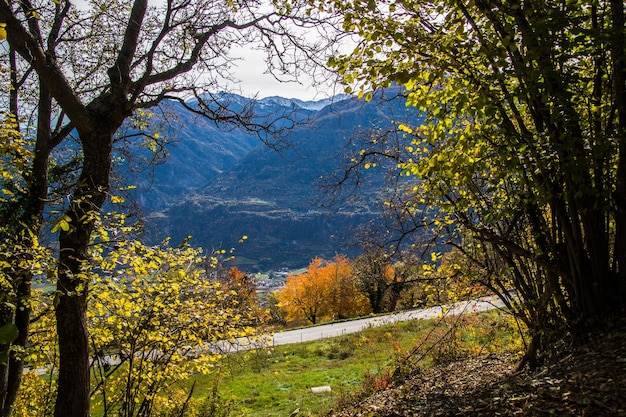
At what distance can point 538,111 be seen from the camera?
480 cm

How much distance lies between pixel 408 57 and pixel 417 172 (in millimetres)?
1387

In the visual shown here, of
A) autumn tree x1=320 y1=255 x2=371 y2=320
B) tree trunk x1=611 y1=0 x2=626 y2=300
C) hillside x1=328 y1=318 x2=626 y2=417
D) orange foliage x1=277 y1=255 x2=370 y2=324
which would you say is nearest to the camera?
hillside x1=328 y1=318 x2=626 y2=417

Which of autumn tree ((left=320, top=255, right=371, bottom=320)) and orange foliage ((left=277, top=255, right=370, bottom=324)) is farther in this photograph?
orange foliage ((left=277, top=255, right=370, bottom=324))

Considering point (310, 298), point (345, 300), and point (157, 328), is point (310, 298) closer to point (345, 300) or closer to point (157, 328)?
point (345, 300)

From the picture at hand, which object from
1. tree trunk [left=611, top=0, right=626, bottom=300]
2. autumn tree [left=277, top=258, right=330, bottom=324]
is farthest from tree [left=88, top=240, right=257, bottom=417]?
autumn tree [left=277, top=258, right=330, bottom=324]

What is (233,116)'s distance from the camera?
23.9ft

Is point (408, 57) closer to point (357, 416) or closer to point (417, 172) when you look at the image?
point (417, 172)

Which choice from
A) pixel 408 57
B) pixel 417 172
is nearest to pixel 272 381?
pixel 417 172

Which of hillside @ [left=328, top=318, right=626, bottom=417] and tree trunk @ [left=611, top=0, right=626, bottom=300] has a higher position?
tree trunk @ [left=611, top=0, right=626, bottom=300]

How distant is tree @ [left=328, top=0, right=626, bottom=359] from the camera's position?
4090mm

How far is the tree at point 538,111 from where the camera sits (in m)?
4.09

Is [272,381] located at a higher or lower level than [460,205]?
lower

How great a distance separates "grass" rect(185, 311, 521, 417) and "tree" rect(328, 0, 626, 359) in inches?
154

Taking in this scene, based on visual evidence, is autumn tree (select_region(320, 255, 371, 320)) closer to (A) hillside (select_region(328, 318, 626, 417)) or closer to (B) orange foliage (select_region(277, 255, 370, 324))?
(B) orange foliage (select_region(277, 255, 370, 324))
